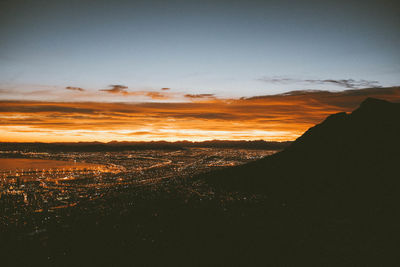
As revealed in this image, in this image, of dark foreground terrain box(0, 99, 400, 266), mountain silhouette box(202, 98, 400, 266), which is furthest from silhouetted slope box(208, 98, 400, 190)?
dark foreground terrain box(0, 99, 400, 266)

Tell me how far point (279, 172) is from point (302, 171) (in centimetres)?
263

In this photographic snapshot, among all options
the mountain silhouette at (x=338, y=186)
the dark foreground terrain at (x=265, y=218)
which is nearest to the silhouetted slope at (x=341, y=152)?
the mountain silhouette at (x=338, y=186)

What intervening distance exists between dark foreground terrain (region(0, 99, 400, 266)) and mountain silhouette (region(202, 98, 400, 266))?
3.4 inches

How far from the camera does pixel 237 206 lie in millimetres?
21500

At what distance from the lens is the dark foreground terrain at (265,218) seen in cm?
1284

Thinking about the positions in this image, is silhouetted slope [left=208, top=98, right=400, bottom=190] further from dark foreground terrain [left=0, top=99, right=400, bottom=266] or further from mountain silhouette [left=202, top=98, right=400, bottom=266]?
dark foreground terrain [left=0, top=99, right=400, bottom=266]

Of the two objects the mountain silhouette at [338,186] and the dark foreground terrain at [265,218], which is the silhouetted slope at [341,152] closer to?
the mountain silhouette at [338,186]

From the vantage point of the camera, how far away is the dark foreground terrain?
42.1 feet

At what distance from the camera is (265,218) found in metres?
18.3

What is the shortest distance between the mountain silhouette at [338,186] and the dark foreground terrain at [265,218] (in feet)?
0.28

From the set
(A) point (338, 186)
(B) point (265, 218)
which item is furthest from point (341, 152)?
(B) point (265, 218)

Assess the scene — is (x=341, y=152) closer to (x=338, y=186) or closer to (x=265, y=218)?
(x=338, y=186)

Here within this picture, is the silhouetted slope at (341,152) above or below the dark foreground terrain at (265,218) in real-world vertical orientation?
above

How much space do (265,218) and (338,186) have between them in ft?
33.1
